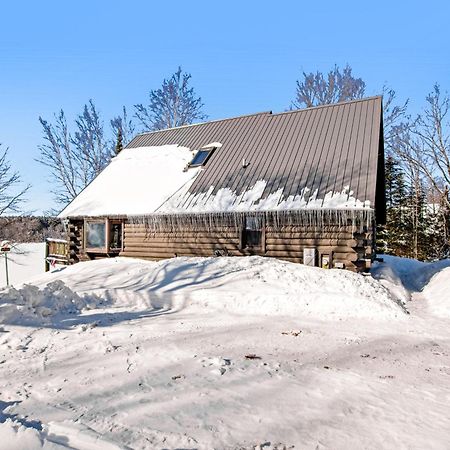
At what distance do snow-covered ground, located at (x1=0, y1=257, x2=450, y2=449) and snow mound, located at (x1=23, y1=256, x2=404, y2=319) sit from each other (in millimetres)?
47

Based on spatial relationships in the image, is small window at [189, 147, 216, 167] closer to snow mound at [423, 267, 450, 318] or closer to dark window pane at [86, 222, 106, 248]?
dark window pane at [86, 222, 106, 248]

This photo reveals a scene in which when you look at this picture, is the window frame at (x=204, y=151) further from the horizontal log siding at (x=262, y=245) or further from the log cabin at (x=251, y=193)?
the horizontal log siding at (x=262, y=245)

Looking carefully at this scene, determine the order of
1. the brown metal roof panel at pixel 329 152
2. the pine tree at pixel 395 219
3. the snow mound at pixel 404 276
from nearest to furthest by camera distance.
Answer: the snow mound at pixel 404 276, the brown metal roof panel at pixel 329 152, the pine tree at pixel 395 219

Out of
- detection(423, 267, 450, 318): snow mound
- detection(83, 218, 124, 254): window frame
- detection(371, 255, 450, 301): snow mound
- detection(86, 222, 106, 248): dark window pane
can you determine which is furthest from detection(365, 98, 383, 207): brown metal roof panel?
detection(86, 222, 106, 248): dark window pane

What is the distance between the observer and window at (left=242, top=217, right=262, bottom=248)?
13258 mm

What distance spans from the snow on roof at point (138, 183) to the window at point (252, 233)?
11.3ft

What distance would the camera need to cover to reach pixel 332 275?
10.0 m

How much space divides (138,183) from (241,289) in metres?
9.80

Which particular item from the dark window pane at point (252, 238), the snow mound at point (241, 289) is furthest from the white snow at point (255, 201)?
the snow mound at point (241, 289)

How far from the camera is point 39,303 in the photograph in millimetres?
7203

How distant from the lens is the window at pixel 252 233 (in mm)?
13258

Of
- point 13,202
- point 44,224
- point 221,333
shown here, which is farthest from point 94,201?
point 44,224

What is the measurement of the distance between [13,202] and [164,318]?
1635cm

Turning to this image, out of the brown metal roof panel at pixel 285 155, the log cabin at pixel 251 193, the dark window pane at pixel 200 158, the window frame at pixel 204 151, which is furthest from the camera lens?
the dark window pane at pixel 200 158
